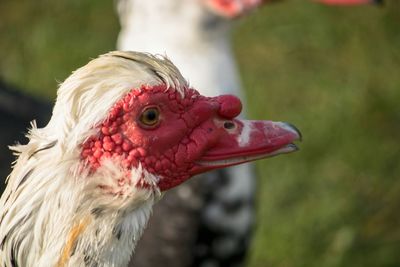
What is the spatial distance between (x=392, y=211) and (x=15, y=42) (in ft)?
8.53

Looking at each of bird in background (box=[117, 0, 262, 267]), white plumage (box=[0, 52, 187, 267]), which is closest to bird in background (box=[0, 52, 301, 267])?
white plumage (box=[0, 52, 187, 267])

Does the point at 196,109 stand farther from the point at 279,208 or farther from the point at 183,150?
the point at 279,208

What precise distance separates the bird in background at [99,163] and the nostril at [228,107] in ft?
0.30

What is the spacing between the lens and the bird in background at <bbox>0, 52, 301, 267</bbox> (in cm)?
251

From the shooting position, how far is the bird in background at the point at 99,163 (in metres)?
2.51

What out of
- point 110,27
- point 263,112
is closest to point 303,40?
point 263,112

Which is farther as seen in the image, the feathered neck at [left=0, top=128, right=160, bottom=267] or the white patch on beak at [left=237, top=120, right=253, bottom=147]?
the white patch on beak at [left=237, top=120, right=253, bottom=147]

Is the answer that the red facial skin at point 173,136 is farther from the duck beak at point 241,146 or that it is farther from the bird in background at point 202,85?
the bird in background at point 202,85

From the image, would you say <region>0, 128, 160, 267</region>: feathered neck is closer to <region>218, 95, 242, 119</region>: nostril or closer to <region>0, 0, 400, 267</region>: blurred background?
<region>218, 95, 242, 119</region>: nostril

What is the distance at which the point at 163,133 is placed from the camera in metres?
2.65

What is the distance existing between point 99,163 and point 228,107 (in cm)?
39

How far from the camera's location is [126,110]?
8.41ft

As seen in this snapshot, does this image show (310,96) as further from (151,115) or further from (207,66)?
(151,115)

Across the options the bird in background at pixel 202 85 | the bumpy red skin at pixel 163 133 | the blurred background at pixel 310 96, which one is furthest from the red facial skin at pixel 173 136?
the blurred background at pixel 310 96
